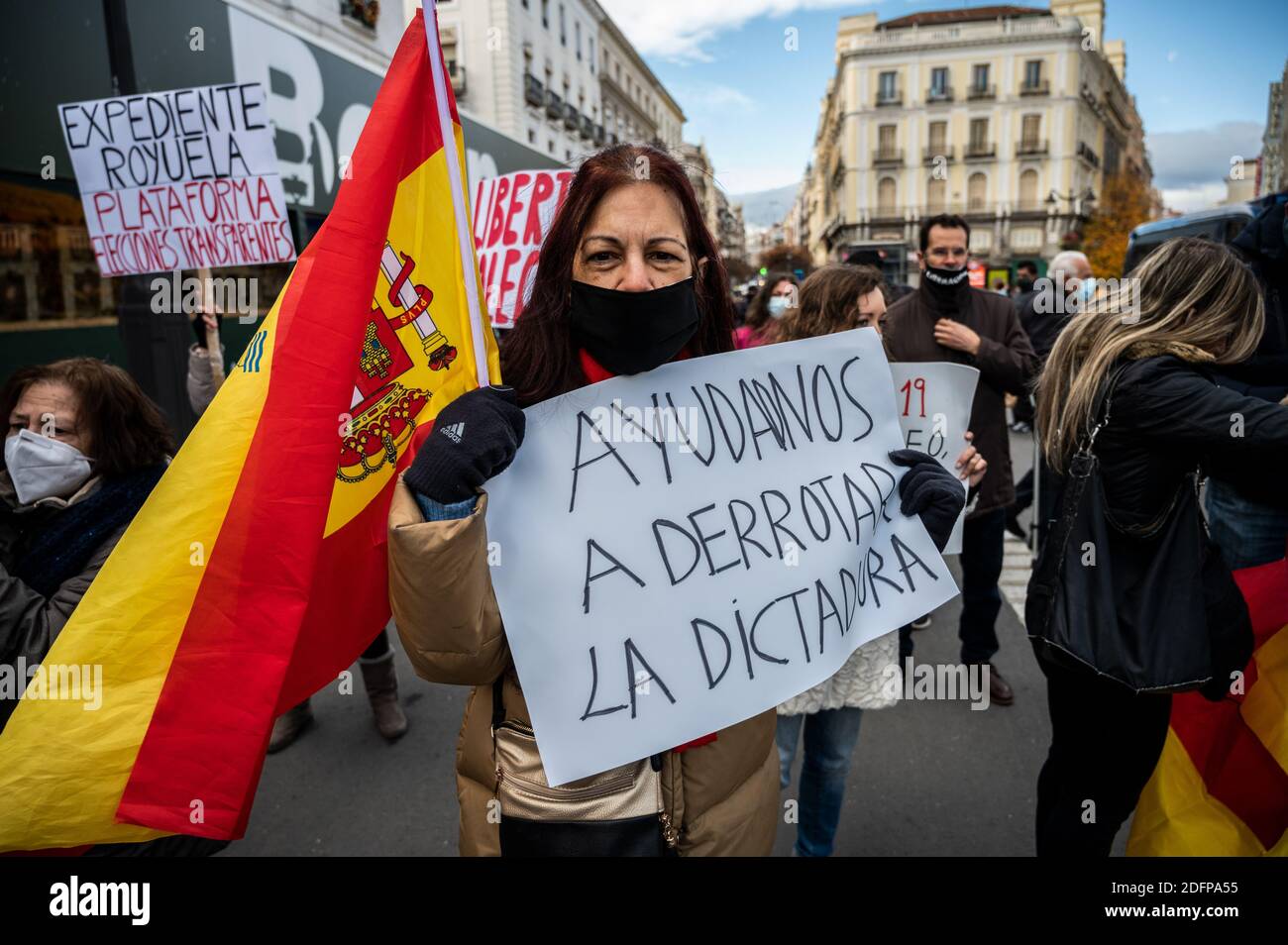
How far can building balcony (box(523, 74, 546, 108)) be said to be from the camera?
1048 inches

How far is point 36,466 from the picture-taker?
70.3 inches

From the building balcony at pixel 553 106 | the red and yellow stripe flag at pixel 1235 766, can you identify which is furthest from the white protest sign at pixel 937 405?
the building balcony at pixel 553 106

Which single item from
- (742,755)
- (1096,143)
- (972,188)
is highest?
(1096,143)

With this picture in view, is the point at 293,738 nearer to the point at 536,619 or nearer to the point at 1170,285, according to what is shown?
the point at 536,619

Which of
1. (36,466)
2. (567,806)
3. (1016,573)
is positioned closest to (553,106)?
(1016,573)

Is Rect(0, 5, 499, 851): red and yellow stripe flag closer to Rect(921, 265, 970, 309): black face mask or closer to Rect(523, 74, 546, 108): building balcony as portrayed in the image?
Rect(921, 265, 970, 309): black face mask

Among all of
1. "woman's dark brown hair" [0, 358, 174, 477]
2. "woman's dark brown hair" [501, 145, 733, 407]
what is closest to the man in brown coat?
"woman's dark brown hair" [501, 145, 733, 407]

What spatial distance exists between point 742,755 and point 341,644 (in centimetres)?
84

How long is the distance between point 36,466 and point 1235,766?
302 cm

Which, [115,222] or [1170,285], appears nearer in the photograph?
[1170,285]

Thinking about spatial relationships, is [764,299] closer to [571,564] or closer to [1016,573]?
[1016,573]

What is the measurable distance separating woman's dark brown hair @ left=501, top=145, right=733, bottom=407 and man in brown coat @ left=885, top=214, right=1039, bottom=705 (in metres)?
2.24

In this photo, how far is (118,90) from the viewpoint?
18.1 feet
